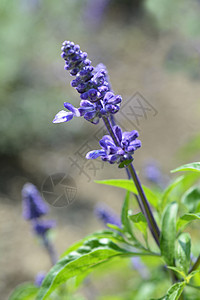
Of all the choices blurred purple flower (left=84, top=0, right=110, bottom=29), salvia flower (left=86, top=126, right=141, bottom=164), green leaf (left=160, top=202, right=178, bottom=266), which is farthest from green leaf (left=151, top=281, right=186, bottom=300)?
blurred purple flower (left=84, top=0, right=110, bottom=29)

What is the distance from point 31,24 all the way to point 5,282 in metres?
7.26

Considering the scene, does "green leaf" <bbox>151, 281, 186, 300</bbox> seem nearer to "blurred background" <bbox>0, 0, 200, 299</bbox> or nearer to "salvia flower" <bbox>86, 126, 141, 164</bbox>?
"salvia flower" <bbox>86, 126, 141, 164</bbox>

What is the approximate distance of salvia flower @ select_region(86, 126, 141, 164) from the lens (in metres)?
1.08

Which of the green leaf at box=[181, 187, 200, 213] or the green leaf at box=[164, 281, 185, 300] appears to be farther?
the green leaf at box=[181, 187, 200, 213]

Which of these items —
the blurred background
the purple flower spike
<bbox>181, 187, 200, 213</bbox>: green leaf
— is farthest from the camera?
the blurred background

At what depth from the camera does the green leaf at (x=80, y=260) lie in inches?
49.3

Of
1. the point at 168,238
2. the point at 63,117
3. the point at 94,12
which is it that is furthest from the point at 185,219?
the point at 94,12

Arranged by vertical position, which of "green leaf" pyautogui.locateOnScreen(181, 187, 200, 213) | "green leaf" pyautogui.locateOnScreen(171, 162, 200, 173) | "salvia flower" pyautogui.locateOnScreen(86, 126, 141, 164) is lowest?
"green leaf" pyautogui.locateOnScreen(181, 187, 200, 213)

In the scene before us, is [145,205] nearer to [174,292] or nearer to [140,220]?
[140,220]

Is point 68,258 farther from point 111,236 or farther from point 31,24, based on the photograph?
point 31,24

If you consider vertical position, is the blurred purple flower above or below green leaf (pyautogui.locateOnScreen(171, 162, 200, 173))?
above

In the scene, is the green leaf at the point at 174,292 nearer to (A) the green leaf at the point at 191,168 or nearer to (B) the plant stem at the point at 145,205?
Result: (B) the plant stem at the point at 145,205

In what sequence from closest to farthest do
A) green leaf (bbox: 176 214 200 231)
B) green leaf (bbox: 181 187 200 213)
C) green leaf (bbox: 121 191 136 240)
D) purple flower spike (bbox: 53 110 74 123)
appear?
purple flower spike (bbox: 53 110 74 123), green leaf (bbox: 176 214 200 231), green leaf (bbox: 121 191 136 240), green leaf (bbox: 181 187 200 213)

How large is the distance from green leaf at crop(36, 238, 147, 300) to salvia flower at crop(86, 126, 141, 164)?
33 centimetres
